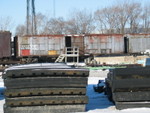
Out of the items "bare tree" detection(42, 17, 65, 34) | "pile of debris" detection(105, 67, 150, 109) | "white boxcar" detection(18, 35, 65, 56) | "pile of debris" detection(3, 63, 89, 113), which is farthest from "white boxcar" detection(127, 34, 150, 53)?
"bare tree" detection(42, 17, 65, 34)

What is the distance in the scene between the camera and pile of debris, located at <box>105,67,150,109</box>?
6438 millimetres

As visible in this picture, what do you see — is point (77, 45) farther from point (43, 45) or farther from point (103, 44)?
point (43, 45)

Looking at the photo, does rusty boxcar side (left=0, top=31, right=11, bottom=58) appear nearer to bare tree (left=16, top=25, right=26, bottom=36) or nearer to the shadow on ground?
the shadow on ground

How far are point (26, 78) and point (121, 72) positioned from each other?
7.21ft

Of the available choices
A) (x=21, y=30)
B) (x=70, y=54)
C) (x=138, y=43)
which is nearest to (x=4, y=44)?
(x=70, y=54)

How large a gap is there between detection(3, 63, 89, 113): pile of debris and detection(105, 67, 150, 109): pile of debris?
2.60ft

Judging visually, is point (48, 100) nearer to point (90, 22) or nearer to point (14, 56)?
point (14, 56)

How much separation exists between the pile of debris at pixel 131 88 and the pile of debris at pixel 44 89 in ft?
2.60

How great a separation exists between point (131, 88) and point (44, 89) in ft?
6.67

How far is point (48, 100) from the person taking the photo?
618 cm

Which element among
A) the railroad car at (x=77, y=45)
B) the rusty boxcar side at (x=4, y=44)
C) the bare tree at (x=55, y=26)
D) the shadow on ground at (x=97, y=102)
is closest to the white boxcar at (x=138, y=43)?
the railroad car at (x=77, y=45)

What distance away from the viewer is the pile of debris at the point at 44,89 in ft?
20.0

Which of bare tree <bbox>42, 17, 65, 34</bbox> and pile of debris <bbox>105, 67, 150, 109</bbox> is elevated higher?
bare tree <bbox>42, 17, 65, 34</bbox>

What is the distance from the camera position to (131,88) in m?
6.48
